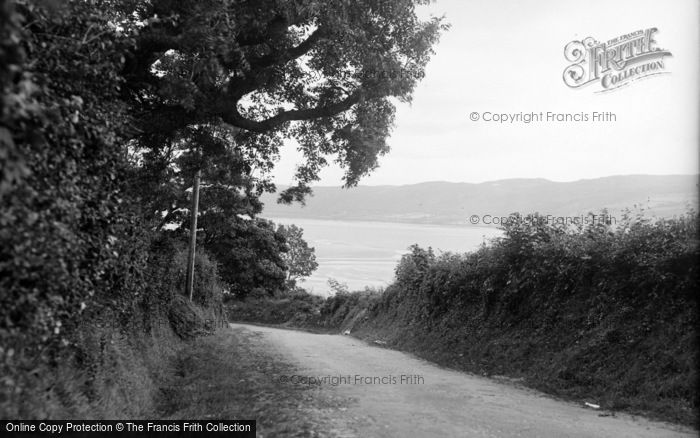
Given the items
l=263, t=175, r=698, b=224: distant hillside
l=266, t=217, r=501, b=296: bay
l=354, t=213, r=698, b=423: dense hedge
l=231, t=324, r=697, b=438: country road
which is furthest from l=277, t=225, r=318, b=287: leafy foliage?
l=231, t=324, r=697, b=438: country road

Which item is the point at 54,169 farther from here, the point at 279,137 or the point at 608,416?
the point at 279,137

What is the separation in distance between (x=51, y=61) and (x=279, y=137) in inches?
410

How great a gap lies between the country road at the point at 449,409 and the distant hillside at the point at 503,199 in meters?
4.34

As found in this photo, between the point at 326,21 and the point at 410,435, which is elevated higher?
the point at 326,21

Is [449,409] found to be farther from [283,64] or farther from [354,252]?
[354,252]

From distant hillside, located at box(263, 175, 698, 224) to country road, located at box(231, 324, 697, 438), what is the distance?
4343 mm

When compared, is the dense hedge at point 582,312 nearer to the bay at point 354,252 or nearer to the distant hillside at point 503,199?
the distant hillside at point 503,199

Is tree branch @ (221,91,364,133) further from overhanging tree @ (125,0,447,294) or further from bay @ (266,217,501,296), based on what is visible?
bay @ (266,217,501,296)

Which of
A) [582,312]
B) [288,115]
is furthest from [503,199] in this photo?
[288,115]

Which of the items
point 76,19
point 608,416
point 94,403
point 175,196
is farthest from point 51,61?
point 175,196

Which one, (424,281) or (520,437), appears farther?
(424,281)

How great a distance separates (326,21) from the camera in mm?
10117

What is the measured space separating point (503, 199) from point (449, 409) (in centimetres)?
5355

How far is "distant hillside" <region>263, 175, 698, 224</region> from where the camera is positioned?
11.1 meters
